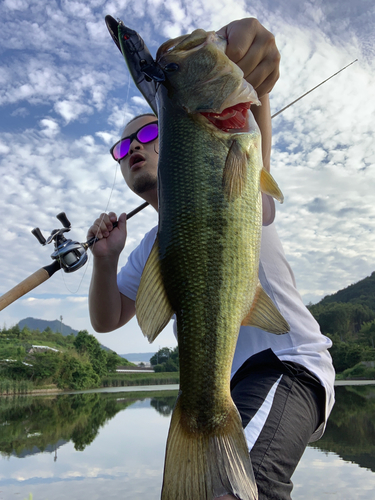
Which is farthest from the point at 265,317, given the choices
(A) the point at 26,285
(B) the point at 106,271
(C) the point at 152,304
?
(A) the point at 26,285

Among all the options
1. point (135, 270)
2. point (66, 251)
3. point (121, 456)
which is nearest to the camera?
point (66, 251)

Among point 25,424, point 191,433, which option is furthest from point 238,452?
point 25,424

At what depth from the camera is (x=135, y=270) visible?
3.66 meters

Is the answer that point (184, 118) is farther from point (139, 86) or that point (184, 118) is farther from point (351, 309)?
point (351, 309)

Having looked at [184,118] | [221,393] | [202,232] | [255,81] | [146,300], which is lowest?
[221,393]

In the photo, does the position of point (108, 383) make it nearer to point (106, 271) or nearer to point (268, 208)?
point (106, 271)

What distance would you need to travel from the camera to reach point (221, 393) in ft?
5.39

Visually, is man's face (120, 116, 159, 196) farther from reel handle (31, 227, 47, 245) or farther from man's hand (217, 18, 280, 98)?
man's hand (217, 18, 280, 98)

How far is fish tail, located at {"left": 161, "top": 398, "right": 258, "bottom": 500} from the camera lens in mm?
1442

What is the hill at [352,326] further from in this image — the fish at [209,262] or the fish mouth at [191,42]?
the fish mouth at [191,42]

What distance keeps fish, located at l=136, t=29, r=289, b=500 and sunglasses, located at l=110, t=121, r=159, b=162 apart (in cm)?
192

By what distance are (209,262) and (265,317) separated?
0.37 m

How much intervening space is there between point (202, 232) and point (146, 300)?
0.41 metres

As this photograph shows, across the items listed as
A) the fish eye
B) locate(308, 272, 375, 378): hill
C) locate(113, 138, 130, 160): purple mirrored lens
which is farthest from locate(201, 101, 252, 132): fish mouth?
locate(308, 272, 375, 378): hill
